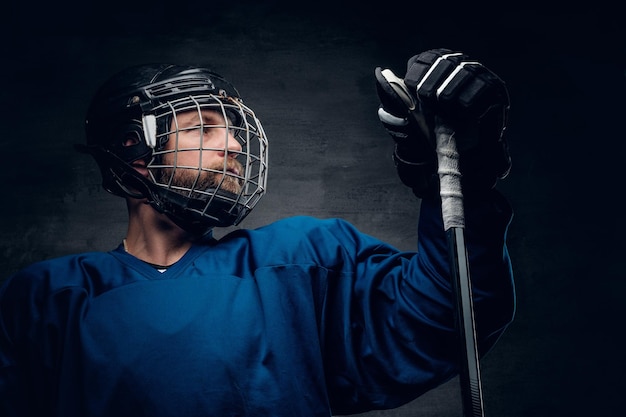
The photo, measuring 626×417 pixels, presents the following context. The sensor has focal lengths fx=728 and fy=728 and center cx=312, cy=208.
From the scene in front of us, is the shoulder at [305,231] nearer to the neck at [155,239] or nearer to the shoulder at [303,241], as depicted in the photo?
the shoulder at [303,241]

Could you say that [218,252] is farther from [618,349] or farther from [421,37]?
[618,349]

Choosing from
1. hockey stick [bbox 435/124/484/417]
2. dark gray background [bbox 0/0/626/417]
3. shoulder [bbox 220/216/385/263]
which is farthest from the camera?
dark gray background [bbox 0/0/626/417]

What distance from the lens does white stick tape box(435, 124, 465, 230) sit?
1.16 m

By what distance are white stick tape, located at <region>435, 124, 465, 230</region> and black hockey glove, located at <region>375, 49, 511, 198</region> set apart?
0.06 ft

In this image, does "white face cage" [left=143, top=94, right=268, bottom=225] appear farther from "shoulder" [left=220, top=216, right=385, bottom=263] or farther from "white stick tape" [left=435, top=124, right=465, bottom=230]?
"white stick tape" [left=435, top=124, right=465, bottom=230]

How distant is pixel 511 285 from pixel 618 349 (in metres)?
1.05

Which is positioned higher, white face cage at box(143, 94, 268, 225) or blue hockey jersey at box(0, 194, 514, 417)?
white face cage at box(143, 94, 268, 225)

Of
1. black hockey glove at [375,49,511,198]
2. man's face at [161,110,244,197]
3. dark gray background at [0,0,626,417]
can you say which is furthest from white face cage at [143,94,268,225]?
dark gray background at [0,0,626,417]

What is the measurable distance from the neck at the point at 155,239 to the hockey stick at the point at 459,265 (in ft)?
2.10

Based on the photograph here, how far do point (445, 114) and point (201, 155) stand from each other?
0.56 meters

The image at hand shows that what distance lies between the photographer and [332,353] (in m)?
1.47

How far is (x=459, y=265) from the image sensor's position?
1.13 metres

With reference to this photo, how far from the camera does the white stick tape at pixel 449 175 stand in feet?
3.80

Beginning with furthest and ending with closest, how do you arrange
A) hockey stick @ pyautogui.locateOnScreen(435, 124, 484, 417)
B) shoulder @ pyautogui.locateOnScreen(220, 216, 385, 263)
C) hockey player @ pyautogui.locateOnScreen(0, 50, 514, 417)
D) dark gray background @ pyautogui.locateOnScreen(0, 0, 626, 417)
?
dark gray background @ pyautogui.locateOnScreen(0, 0, 626, 417)
shoulder @ pyautogui.locateOnScreen(220, 216, 385, 263)
hockey player @ pyautogui.locateOnScreen(0, 50, 514, 417)
hockey stick @ pyautogui.locateOnScreen(435, 124, 484, 417)
